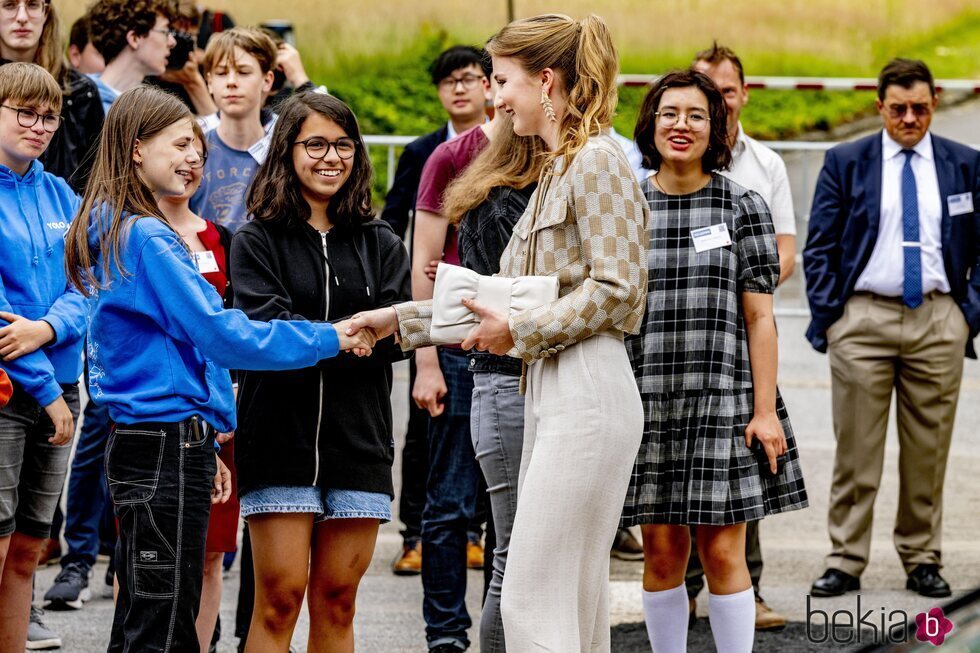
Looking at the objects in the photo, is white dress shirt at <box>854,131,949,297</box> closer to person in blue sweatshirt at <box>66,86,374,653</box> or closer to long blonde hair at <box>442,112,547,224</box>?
long blonde hair at <box>442,112,547,224</box>

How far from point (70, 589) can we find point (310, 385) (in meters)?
2.27

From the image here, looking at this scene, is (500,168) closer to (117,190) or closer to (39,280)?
(117,190)

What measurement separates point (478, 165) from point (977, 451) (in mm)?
5303

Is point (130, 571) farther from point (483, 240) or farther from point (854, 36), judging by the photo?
point (854, 36)

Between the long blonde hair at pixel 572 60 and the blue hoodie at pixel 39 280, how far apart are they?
1808 mm

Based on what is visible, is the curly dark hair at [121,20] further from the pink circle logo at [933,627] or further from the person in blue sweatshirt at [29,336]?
the pink circle logo at [933,627]

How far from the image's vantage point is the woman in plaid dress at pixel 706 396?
180 inches

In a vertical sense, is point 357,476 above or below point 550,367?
below

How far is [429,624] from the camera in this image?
5.11 metres

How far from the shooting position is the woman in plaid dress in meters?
4.58

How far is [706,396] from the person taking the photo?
4633 mm

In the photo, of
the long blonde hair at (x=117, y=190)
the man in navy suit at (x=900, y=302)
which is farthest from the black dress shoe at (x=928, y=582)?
the long blonde hair at (x=117, y=190)

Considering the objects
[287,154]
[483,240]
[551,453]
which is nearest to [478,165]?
[483,240]

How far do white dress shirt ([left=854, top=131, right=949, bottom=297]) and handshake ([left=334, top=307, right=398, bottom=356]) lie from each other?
3.24 meters
